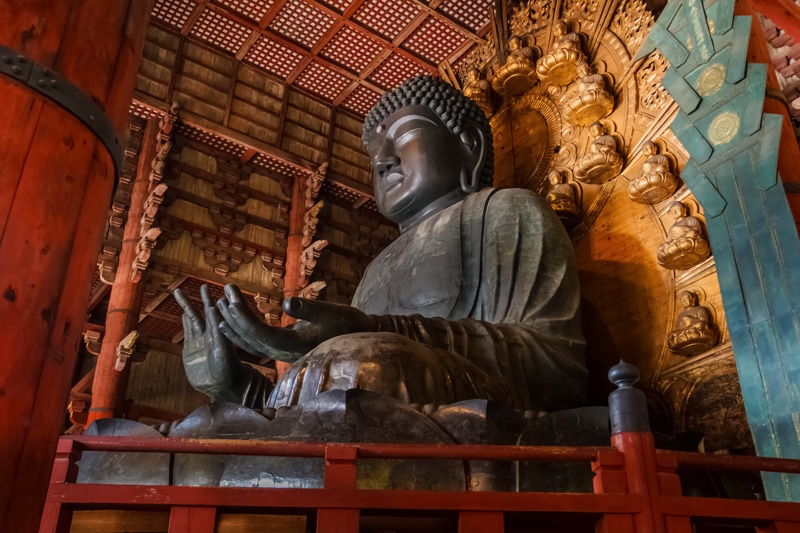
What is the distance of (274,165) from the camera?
757 cm

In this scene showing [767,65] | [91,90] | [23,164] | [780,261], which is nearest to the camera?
[23,164]

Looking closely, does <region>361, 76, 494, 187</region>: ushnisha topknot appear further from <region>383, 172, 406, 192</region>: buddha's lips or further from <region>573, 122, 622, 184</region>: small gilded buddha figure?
<region>573, 122, 622, 184</region>: small gilded buddha figure

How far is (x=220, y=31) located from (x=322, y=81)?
110cm

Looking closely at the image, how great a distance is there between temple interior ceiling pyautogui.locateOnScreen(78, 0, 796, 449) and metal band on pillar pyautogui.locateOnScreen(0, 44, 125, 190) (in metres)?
2.34

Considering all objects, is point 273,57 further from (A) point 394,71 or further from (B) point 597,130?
(B) point 597,130

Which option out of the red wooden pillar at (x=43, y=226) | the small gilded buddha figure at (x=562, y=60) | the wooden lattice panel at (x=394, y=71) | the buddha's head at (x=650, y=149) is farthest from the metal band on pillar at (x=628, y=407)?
the wooden lattice panel at (x=394, y=71)

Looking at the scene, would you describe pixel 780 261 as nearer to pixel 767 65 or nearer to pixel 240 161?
pixel 767 65

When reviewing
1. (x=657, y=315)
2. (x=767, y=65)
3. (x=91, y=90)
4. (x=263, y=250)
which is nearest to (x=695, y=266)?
(x=657, y=315)

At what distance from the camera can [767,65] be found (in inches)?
102

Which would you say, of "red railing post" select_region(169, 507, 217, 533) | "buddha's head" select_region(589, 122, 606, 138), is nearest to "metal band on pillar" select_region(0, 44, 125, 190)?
"red railing post" select_region(169, 507, 217, 533)

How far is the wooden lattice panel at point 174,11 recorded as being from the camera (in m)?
6.70

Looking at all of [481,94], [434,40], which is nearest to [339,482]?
[481,94]

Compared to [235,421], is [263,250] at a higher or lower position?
A: higher

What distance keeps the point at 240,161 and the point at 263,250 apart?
3.25ft
